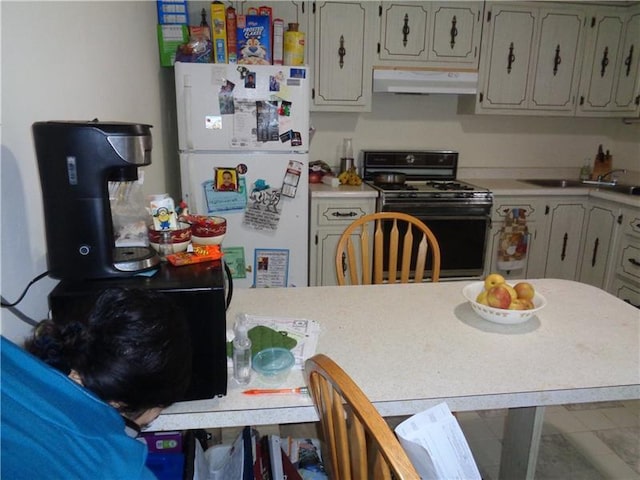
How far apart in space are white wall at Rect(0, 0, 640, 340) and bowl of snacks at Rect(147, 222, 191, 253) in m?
0.17

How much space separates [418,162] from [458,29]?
36.0 inches

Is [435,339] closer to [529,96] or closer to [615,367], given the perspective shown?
[615,367]

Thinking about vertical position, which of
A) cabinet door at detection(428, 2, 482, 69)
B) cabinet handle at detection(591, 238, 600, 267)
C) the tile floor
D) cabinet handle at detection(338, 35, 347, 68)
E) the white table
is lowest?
the tile floor

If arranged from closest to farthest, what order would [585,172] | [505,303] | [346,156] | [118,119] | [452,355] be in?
[452,355]
[505,303]
[118,119]
[346,156]
[585,172]

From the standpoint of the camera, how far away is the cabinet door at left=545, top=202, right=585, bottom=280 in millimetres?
3174

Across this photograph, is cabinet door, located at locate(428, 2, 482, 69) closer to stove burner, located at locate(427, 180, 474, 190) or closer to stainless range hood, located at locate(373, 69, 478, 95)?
stainless range hood, located at locate(373, 69, 478, 95)

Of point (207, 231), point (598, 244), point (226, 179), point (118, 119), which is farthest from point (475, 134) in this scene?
point (207, 231)

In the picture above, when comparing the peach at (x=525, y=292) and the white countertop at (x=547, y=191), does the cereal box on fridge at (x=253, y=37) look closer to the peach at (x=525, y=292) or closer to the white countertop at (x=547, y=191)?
the white countertop at (x=547, y=191)

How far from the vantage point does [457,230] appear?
2.98 meters

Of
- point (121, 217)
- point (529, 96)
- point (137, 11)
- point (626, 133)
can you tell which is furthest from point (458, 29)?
point (121, 217)

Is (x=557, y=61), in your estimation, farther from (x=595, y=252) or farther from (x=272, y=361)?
(x=272, y=361)

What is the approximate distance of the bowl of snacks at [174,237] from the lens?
1.01 m

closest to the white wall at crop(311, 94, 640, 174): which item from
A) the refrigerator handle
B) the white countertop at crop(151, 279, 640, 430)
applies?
the refrigerator handle

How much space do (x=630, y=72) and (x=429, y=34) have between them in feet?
4.87
